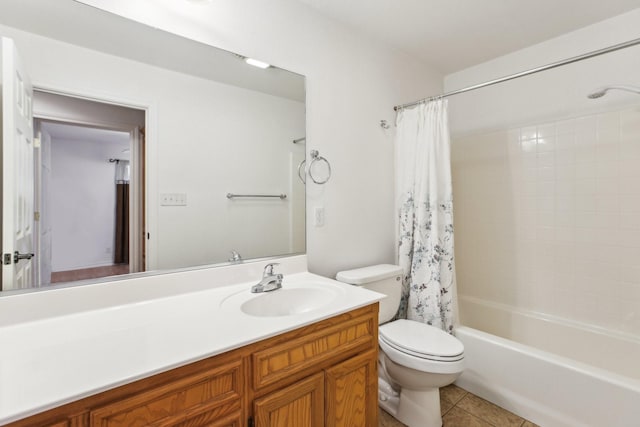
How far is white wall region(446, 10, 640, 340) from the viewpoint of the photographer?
6.23 ft

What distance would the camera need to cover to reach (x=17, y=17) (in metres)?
1.01

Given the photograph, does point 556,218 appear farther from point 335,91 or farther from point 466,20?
point 335,91

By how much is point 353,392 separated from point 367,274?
698mm

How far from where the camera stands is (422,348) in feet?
4.86

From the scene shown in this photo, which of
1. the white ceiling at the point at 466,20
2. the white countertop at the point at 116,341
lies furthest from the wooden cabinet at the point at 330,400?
the white ceiling at the point at 466,20

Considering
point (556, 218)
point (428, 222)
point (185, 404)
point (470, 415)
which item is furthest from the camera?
point (556, 218)

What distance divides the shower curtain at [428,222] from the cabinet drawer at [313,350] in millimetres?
819

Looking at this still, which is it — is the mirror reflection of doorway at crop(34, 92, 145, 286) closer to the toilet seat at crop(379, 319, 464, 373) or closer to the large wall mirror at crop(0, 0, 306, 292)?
the large wall mirror at crop(0, 0, 306, 292)

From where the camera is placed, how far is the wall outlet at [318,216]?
177 centimetres

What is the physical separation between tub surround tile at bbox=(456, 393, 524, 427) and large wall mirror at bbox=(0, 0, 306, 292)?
4.60ft

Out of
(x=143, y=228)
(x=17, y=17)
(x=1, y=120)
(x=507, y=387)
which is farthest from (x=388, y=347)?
(x=17, y=17)

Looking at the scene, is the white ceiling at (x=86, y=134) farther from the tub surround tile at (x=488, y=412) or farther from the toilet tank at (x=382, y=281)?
the tub surround tile at (x=488, y=412)

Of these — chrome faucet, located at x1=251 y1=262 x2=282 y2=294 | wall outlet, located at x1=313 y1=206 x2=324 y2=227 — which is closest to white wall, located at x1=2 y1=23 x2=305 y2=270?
wall outlet, located at x1=313 y1=206 x2=324 y2=227

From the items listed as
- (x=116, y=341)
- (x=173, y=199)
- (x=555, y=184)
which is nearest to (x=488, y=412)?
(x=555, y=184)
